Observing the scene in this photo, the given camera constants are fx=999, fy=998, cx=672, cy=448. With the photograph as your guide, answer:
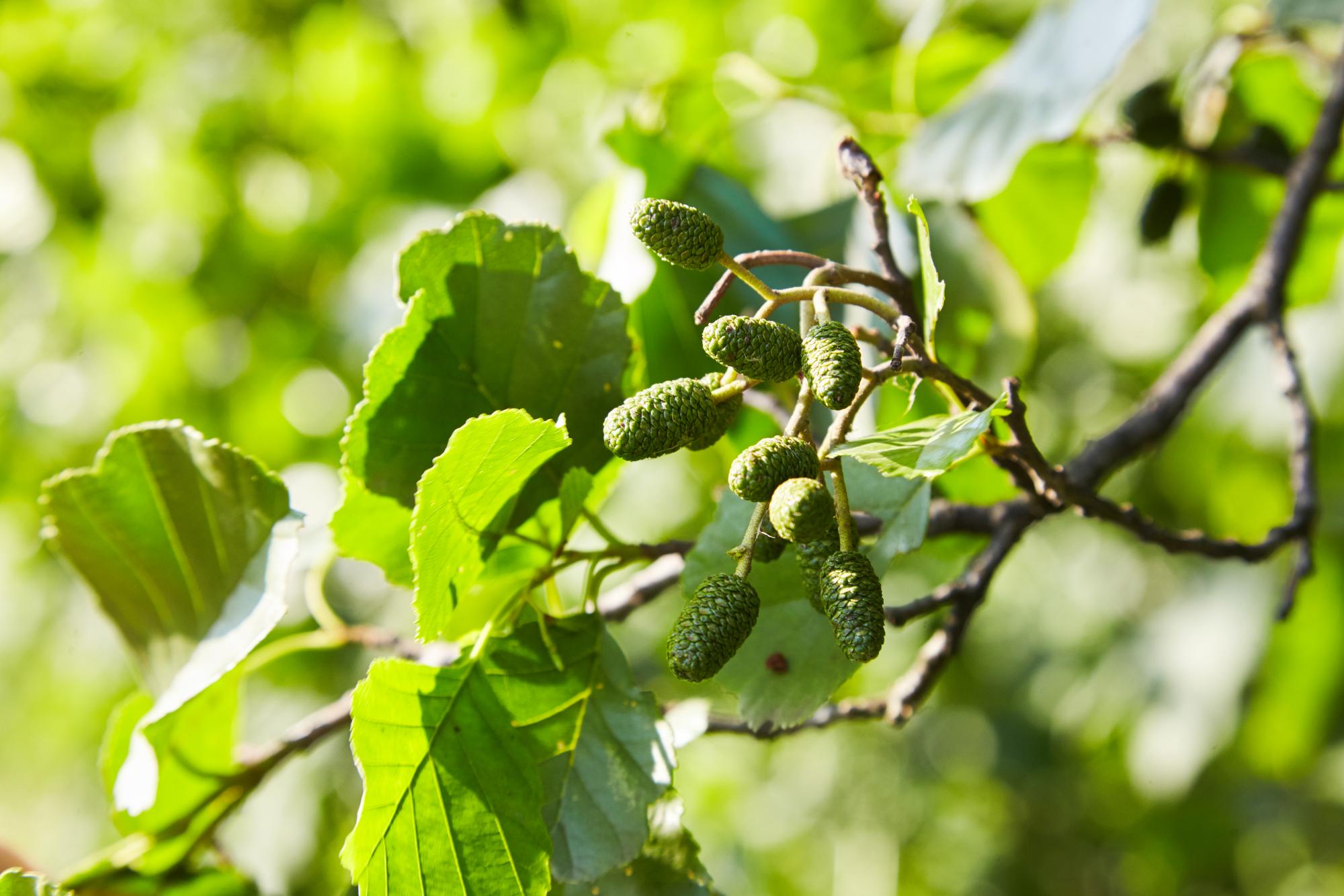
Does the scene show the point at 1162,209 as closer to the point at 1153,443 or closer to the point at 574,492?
the point at 1153,443

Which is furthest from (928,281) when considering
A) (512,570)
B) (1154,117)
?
(1154,117)

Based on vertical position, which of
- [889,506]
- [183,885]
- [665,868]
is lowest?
[183,885]

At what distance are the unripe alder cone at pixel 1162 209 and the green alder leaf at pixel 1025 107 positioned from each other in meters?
0.27

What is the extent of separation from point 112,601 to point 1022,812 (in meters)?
2.03

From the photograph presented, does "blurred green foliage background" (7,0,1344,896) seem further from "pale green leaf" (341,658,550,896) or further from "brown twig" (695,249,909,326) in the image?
"pale green leaf" (341,658,550,896)

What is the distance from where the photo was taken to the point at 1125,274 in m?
1.74

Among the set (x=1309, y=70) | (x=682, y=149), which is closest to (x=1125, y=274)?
(x=1309, y=70)

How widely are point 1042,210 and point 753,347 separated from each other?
0.82 metres

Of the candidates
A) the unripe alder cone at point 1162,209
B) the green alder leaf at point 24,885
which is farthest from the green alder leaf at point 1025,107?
the green alder leaf at point 24,885

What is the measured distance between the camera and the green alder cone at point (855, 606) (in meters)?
0.45

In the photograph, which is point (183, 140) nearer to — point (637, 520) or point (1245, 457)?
point (637, 520)

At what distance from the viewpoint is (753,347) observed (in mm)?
450

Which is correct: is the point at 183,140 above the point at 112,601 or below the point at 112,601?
below

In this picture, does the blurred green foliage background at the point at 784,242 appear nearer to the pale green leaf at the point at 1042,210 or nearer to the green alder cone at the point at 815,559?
the pale green leaf at the point at 1042,210
